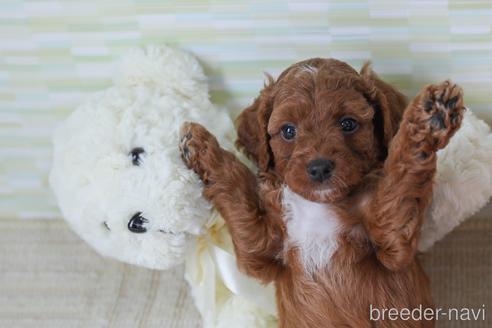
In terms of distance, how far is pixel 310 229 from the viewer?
5.18ft

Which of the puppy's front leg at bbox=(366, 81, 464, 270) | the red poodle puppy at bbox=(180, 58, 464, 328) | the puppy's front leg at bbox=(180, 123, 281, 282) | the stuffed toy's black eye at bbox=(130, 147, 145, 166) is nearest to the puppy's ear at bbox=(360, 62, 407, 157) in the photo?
the red poodle puppy at bbox=(180, 58, 464, 328)

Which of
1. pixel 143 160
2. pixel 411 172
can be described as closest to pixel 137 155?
pixel 143 160

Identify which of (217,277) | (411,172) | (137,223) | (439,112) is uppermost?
(439,112)

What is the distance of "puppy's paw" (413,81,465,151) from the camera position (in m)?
1.41

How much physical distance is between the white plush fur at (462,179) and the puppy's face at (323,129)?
0.17m

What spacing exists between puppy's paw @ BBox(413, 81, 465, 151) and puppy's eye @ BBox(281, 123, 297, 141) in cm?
25

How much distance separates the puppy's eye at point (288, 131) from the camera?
1554 millimetres

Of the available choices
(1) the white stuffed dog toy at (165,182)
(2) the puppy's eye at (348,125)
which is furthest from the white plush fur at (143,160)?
(2) the puppy's eye at (348,125)

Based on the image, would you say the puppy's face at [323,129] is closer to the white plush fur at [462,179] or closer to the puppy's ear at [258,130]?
the puppy's ear at [258,130]

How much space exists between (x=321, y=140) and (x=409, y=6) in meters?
0.44

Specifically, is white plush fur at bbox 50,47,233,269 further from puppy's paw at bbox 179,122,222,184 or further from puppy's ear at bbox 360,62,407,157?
puppy's ear at bbox 360,62,407,157

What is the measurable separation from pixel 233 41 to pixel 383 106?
1.48ft

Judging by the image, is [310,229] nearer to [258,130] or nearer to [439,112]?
[258,130]

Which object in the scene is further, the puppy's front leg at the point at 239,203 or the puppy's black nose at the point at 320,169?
the puppy's front leg at the point at 239,203
